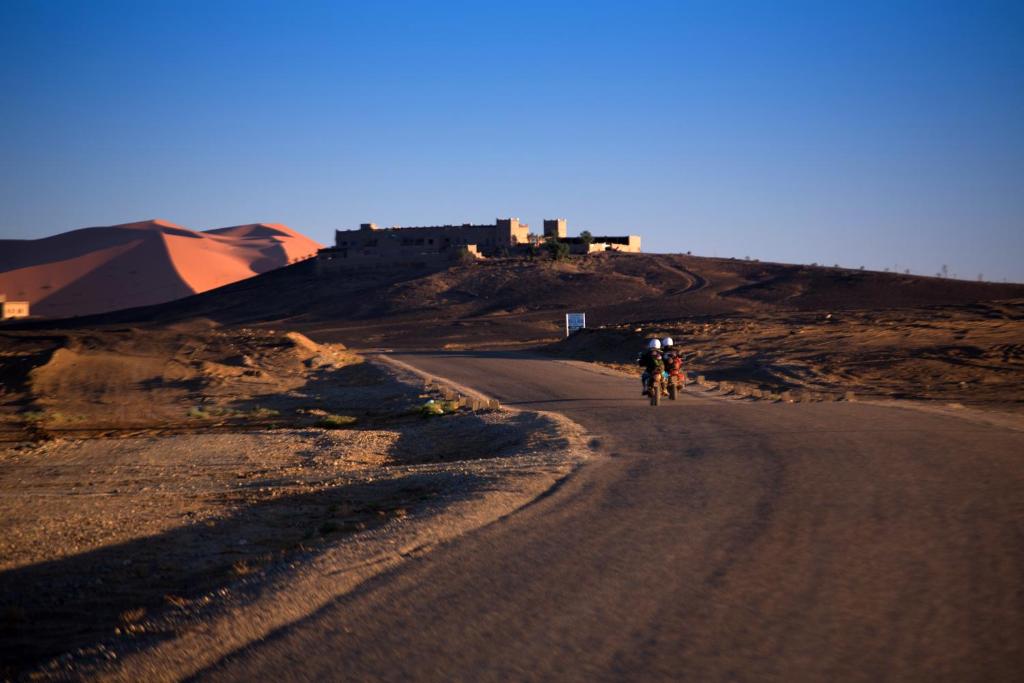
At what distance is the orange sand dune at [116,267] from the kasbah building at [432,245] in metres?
36.5

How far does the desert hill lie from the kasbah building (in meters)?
2.62

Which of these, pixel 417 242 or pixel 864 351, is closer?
pixel 864 351

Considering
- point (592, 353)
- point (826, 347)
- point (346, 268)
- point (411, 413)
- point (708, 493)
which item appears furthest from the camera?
point (346, 268)

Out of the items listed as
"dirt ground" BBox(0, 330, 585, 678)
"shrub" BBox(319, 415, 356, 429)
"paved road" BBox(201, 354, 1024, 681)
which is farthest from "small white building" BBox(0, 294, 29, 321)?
"paved road" BBox(201, 354, 1024, 681)

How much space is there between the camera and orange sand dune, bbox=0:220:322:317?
129625 mm

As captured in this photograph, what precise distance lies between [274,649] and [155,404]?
81.2 feet

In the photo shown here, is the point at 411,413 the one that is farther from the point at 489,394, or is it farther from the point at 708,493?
the point at 708,493

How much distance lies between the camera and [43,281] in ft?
444

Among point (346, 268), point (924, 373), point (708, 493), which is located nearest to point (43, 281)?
point (346, 268)

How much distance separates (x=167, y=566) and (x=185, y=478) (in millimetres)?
6157

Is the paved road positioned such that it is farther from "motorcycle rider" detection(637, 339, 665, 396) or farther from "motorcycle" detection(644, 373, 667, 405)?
"motorcycle rider" detection(637, 339, 665, 396)

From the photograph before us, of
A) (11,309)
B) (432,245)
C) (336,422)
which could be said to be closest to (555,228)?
(432,245)

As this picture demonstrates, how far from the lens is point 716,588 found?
20.7ft

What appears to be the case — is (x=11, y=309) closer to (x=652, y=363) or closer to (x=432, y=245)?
(x=432, y=245)
